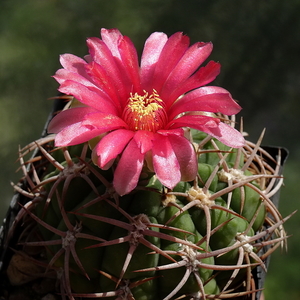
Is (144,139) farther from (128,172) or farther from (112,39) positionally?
(112,39)

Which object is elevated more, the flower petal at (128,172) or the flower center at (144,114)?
the flower center at (144,114)

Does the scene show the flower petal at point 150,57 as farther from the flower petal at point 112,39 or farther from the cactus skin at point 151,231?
the cactus skin at point 151,231

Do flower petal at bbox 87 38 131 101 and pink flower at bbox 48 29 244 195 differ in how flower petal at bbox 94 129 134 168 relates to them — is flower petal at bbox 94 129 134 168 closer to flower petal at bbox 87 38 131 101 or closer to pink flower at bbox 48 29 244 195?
pink flower at bbox 48 29 244 195

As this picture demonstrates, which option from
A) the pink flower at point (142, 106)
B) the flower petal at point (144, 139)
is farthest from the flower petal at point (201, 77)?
the flower petal at point (144, 139)

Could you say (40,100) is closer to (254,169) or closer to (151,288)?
(254,169)

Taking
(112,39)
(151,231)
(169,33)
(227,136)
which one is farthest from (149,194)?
(169,33)
